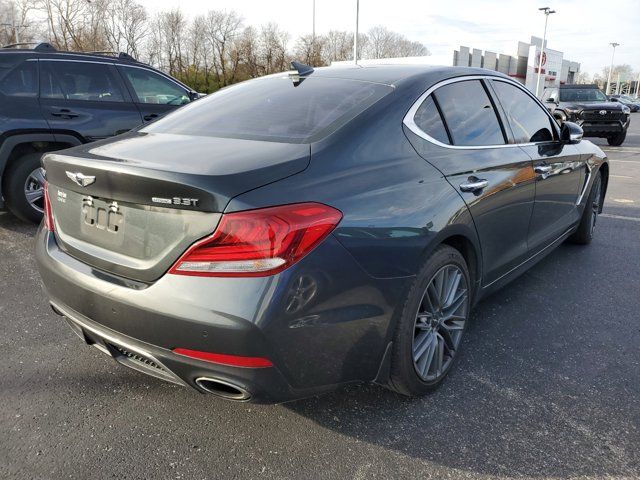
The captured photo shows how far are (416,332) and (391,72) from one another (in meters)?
1.41

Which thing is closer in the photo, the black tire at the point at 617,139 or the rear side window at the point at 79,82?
the rear side window at the point at 79,82

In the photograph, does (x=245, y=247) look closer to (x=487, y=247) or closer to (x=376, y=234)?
(x=376, y=234)

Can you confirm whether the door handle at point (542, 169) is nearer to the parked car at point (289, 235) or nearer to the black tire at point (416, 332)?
the parked car at point (289, 235)

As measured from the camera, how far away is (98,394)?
8.41ft

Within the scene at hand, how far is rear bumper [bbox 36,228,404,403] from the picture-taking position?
5.85 ft

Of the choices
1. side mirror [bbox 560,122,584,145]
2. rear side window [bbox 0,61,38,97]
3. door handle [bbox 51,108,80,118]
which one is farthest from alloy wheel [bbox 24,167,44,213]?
side mirror [bbox 560,122,584,145]

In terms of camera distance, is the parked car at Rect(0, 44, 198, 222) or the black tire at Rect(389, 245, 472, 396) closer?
the black tire at Rect(389, 245, 472, 396)

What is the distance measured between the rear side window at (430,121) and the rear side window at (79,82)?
444 cm

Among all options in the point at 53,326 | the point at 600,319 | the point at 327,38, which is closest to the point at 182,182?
the point at 53,326

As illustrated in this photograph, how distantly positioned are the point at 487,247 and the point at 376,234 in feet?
3.58

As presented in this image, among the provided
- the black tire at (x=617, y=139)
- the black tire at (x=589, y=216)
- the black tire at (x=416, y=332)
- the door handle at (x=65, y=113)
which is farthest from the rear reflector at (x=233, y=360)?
the black tire at (x=617, y=139)

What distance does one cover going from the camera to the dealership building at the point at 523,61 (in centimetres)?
4943

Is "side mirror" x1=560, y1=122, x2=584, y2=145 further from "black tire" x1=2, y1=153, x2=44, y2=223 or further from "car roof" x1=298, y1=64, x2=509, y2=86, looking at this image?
"black tire" x1=2, y1=153, x2=44, y2=223

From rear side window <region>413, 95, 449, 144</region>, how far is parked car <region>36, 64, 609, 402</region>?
1cm
